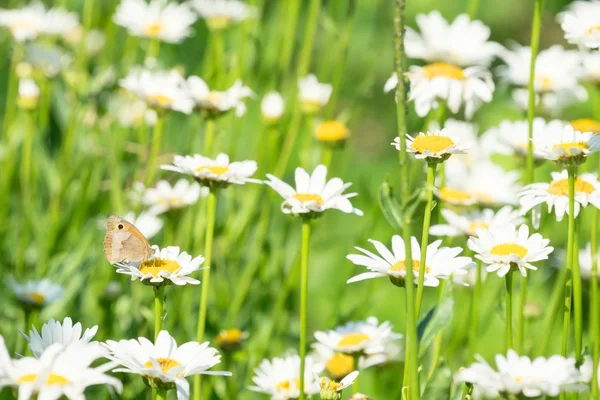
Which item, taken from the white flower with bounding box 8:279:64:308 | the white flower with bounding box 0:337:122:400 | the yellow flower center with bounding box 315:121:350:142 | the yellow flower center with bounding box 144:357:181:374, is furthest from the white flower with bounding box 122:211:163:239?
the white flower with bounding box 0:337:122:400

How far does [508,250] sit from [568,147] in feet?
0.31

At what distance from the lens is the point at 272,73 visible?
1.29 meters

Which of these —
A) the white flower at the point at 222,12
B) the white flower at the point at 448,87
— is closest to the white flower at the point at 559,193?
the white flower at the point at 448,87

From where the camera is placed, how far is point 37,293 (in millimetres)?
944

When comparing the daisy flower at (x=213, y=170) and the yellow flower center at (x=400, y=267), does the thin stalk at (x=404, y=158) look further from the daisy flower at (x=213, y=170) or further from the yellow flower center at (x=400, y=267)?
the daisy flower at (x=213, y=170)

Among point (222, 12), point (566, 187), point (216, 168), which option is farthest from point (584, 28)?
point (222, 12)

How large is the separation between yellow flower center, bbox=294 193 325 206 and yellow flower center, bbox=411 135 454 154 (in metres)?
0.10

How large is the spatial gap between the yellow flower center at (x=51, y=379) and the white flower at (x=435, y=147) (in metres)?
0.30

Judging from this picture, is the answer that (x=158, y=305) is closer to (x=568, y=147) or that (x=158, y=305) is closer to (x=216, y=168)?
(x=216, y=168)

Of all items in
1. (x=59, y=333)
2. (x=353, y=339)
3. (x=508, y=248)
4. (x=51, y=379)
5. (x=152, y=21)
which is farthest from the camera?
(x=152, y=21)

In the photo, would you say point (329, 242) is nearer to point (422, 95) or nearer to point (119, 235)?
point (422, 95)

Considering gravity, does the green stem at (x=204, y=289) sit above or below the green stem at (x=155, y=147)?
below

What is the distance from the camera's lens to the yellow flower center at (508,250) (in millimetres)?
692

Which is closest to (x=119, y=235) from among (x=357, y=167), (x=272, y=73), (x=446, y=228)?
(x=446, y=228)
